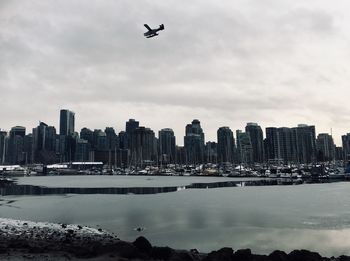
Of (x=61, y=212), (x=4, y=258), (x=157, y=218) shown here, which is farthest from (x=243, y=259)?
(x=61, y=212)

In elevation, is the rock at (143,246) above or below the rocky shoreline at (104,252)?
above

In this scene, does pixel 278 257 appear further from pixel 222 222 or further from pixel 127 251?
pixel 222 222

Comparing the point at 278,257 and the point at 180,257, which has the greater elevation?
the point at 180,257

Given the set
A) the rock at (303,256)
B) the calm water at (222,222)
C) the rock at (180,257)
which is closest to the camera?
the rock at (180,257)

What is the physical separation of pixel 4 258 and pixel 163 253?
10.7 meters

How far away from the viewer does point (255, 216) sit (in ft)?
160

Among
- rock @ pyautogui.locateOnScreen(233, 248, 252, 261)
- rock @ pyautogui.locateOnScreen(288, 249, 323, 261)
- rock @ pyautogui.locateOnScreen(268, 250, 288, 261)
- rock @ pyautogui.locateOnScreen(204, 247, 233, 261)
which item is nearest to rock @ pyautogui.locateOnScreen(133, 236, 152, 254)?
rock @ pyautogui.locateOnScreen(204, 247, 233, 261)

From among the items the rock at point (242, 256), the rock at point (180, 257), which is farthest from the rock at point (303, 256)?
the rock at point (180, 257)

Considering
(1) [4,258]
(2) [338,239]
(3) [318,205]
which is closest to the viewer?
(1) [4,258]

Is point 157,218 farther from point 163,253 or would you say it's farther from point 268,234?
point 163,253

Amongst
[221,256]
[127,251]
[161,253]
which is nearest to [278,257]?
[221,256]

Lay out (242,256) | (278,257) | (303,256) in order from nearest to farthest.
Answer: (278,257), (303,256), (242,256)

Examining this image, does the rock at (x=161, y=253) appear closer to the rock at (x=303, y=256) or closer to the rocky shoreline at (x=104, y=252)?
the rocky shoreline at (x=104, y=252)

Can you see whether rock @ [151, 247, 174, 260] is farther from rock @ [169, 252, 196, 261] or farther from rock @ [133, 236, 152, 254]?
rock @ [133, 236, 152, 254]
